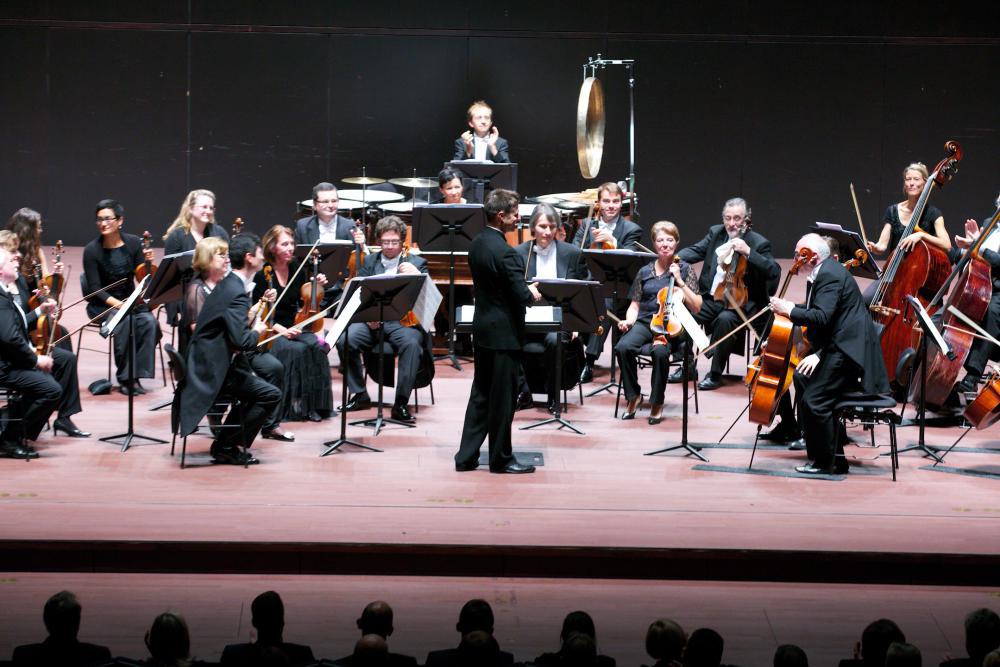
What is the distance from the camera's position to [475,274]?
6.00m

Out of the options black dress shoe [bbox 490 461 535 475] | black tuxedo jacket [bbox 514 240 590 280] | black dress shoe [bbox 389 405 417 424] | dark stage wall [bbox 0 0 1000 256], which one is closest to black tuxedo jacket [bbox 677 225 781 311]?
black tuxedo jacket [bbox 514 240 590 280]

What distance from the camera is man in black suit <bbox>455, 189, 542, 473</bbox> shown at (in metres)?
5.95

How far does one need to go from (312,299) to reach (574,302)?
1.55 m

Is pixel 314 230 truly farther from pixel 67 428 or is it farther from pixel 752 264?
pixel 752 264

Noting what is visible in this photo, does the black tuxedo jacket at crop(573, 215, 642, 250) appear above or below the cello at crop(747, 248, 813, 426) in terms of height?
above

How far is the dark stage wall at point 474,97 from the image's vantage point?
1266cm

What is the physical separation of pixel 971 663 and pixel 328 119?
10.9 m

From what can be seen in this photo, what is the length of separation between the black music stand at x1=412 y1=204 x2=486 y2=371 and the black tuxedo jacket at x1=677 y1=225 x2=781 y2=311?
1.40 metres

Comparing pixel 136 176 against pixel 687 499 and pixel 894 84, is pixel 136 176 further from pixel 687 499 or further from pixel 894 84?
pixel 687 499

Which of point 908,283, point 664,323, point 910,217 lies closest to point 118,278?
point 664,323

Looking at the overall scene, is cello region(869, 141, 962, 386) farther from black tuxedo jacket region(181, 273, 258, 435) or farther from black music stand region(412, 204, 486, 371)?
black tuxedo jacket region(181, 273, 258, 435)

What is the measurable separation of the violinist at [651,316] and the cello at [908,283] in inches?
43.3

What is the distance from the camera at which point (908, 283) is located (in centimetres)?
732

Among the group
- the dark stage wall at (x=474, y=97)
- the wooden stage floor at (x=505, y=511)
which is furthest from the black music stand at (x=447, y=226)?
the dark stage wall at (x=474, y=97)
